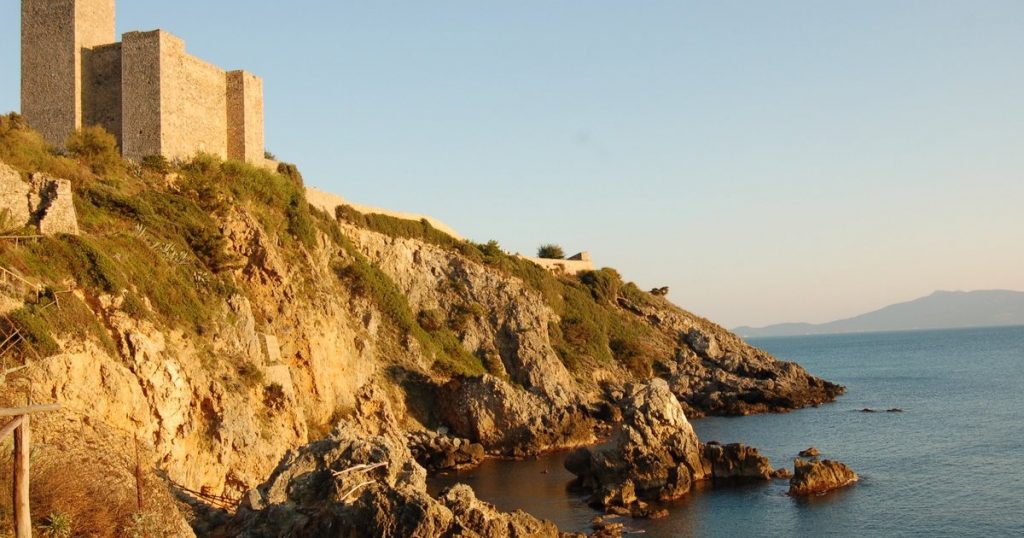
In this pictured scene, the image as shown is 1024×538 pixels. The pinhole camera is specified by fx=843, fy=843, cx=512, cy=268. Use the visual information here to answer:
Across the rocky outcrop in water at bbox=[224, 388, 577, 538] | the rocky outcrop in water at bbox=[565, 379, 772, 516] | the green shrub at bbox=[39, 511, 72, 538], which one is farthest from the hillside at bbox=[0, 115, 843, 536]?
the rocky outcrop in water at bbox=[565, 379, 772, 516]

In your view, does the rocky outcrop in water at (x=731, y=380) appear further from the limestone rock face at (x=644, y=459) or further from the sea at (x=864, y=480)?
the limestone rock face at (x=644, y=459)

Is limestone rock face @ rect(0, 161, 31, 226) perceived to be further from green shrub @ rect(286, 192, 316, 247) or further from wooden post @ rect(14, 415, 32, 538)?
green shrub @ rect(286, 192, 316, 247)

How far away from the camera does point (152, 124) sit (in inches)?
1299

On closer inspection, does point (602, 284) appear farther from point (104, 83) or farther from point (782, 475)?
point (104, 83)

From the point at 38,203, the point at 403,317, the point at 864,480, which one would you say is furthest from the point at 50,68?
the point at 864,480

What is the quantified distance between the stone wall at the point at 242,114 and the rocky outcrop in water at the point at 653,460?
769 inches

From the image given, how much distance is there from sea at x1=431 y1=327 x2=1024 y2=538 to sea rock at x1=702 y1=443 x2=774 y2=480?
0.95 m

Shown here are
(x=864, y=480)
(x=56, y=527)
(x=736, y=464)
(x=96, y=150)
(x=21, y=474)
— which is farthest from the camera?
(x=736, y=464)

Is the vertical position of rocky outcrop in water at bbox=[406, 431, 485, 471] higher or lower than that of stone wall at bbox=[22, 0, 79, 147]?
lower

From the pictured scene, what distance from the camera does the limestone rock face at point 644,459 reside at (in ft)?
97.5

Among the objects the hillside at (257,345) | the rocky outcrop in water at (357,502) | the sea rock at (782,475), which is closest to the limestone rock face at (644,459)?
the sea rock at (782,475)

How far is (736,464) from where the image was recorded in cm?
3241

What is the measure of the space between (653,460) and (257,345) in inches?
583

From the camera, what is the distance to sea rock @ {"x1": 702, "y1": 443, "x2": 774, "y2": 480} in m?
32.1
